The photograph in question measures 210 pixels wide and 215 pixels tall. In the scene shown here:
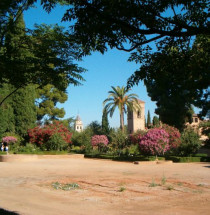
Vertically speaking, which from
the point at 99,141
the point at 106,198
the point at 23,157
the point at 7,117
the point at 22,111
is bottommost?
the point at 106,198

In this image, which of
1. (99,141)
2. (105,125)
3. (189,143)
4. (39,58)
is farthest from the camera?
(105,125)

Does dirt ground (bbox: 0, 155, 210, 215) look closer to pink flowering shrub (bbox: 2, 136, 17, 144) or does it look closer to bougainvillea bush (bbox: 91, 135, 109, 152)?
pink flowering shrub (bbox: 2, 136, 17, 144)

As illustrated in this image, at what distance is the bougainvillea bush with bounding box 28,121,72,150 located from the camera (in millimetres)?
26406

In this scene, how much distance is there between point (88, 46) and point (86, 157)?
22.2 meters

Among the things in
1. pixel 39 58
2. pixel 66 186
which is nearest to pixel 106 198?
pixel 66 186

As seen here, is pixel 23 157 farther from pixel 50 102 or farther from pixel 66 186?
pixel 50 102

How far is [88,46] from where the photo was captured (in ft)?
12.5

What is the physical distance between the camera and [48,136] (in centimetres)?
2703

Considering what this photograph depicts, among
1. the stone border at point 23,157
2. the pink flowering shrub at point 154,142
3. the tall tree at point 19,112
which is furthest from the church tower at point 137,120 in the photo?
the pink flowering shrub at point 154,142

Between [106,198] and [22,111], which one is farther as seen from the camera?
[22,111]

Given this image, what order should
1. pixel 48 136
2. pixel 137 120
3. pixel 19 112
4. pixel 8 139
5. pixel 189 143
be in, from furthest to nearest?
pixel 137 120 → pixel 19 112 → pixel 48 136 → pixel 8 139 → pixel 189 143

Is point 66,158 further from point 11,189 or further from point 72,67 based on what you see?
point 72,67

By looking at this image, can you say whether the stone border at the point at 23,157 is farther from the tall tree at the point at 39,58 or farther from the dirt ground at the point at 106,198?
the tall tree at the point at 39,58

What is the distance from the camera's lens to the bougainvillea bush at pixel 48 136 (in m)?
26.4
